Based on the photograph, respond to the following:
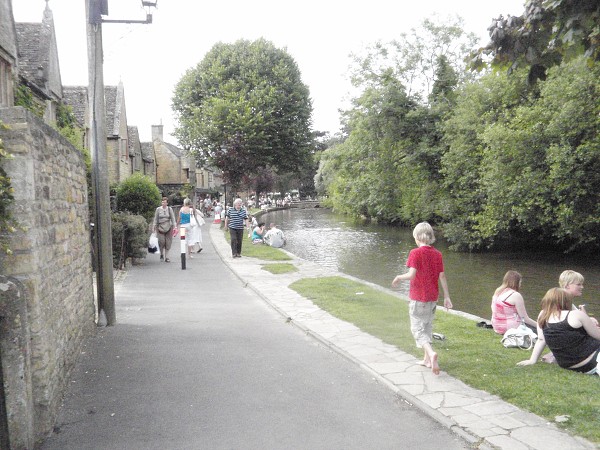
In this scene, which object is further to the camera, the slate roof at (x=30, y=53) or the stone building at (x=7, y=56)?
the slate roof at (x=30, y=53)

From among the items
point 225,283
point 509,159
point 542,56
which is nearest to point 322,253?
point 509,159

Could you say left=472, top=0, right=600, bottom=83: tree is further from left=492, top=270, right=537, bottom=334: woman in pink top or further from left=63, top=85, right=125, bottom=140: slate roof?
left=63, top=85, right=125, bottom=140: slate roof

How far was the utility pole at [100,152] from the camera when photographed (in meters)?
8.21

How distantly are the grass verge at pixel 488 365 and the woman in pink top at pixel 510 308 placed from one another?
236 mm

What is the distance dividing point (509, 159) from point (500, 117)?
217 cm

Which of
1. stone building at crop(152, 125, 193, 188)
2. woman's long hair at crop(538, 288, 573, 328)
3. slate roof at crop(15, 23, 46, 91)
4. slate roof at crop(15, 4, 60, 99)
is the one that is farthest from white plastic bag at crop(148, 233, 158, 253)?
stone building at crop(152, 125, 193, 188)

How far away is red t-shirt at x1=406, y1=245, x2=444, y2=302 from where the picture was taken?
596 cm

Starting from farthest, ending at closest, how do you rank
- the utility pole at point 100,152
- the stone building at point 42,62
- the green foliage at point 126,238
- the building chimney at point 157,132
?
the building chimney at point 157,132, the stone building at point 42,62, the green foliage at point 126,238, the utility pole at point 100,152

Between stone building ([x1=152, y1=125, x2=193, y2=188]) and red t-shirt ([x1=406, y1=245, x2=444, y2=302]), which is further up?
stone building ([x1=152, y1=125, x2=193, y2=188])

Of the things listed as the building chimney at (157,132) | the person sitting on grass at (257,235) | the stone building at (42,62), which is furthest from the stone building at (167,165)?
the stone building at (42,62)

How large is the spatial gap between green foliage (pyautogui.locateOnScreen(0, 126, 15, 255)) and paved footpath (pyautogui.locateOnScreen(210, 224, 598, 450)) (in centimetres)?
373

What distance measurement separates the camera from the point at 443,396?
5168 mm

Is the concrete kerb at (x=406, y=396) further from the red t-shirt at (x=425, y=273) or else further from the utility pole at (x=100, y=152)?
the utility pole at (x=100, y=152)

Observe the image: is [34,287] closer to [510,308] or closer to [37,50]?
[510,308]
